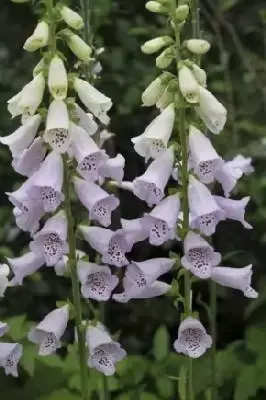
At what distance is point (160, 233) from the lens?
2.33m

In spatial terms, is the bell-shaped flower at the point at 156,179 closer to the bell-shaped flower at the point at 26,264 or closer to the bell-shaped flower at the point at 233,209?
the bell-shaped flower at the point at 233,209

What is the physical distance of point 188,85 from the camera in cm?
223

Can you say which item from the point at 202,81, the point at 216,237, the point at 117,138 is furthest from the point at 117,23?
the point at 202,81

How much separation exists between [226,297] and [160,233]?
2.20 m

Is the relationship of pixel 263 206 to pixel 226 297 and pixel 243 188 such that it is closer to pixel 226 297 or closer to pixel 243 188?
pixel 243 188

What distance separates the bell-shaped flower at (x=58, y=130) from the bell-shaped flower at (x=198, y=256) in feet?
1.20

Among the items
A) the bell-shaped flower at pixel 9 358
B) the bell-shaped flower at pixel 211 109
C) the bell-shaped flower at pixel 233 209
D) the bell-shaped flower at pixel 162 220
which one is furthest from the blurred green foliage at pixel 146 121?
the bell-shaped flower at pixel 211 109

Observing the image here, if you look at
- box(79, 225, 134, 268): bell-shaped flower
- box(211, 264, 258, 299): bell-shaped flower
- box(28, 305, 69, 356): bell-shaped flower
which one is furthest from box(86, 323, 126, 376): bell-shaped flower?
box(211, 264, 258, 299): bell-shaped flower

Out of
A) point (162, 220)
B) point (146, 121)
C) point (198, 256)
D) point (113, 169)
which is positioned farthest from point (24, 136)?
point (146, 121)

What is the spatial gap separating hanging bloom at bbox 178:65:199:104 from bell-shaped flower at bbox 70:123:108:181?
9.4 inches

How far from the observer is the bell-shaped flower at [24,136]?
2.32 metres

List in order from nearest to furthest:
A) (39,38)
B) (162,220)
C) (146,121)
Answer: (39,38)
(162,220)
(146,121)

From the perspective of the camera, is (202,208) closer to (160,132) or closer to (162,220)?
(162,220)

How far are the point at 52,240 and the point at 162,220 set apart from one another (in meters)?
0.26
